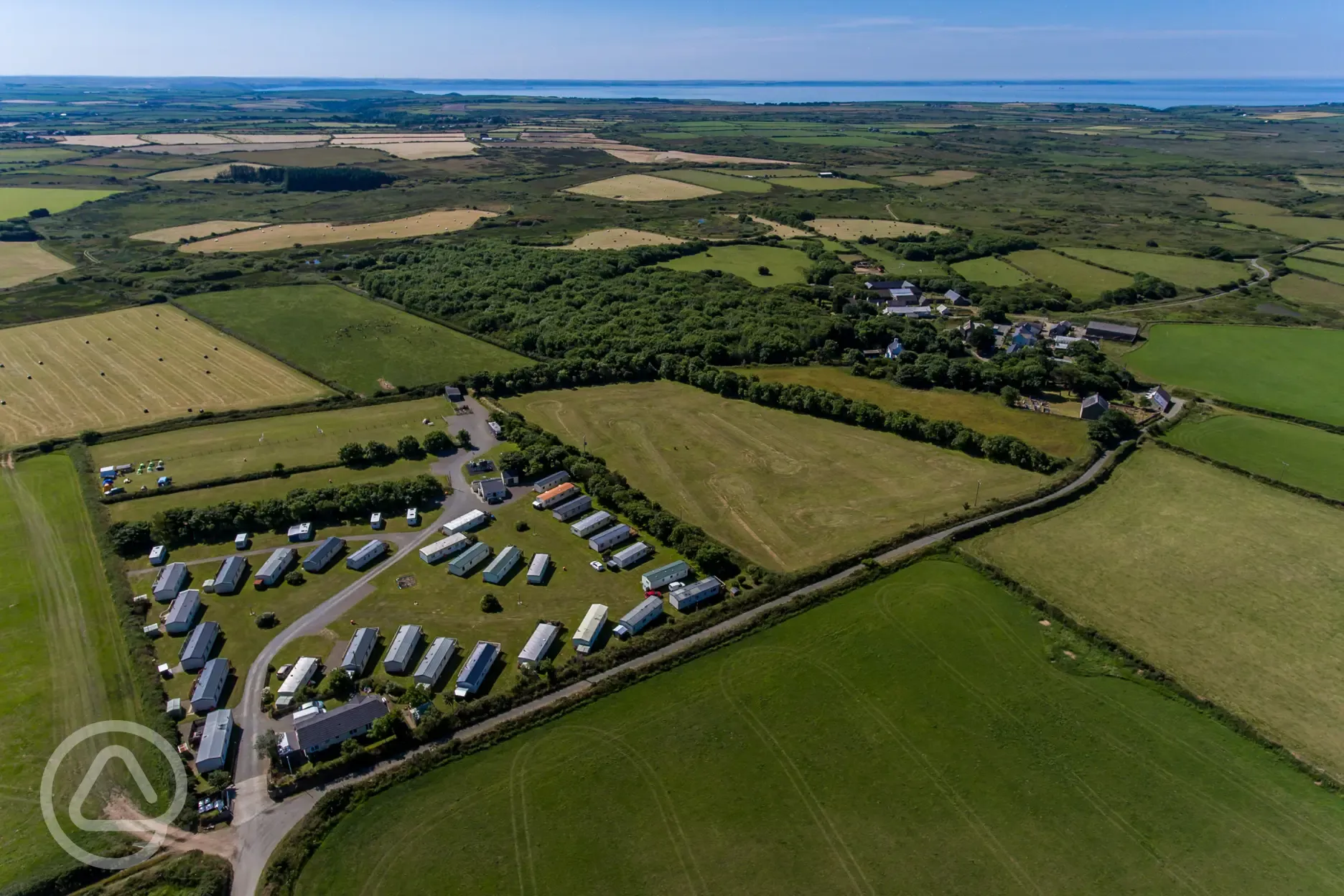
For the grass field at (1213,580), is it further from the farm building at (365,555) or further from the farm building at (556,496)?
the farm building at (365,555)

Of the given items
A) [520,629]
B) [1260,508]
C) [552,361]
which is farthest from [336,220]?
[1260,508]

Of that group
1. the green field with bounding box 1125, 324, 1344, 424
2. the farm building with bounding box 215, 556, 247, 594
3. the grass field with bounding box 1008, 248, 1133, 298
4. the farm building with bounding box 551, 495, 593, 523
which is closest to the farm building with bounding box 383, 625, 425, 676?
the farm building with bounding box 215, 556, 247, 594

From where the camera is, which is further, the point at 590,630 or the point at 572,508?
the point at 572,508

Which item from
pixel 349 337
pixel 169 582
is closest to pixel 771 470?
pixel 169 582

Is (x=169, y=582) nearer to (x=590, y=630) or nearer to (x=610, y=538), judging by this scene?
(x=590, y=630)

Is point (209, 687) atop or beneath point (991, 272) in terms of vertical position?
beneath

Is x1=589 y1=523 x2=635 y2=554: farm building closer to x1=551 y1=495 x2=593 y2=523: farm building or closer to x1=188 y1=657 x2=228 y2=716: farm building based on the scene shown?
x1=551 y1=495 x2=593 y2=523: farm building
